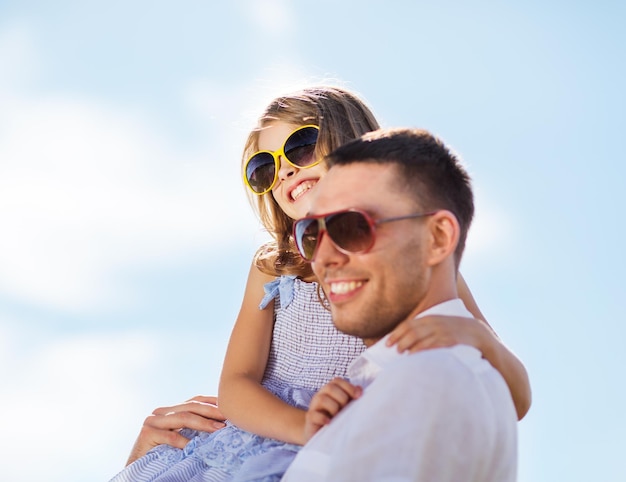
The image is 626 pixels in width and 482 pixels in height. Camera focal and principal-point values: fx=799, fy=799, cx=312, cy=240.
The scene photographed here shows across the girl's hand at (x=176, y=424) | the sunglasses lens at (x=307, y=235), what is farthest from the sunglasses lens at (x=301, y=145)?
the sunglasses lens at (x=307, y=235)

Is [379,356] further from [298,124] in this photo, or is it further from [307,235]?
[298,124]

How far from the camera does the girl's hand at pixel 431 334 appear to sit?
2.41 meters

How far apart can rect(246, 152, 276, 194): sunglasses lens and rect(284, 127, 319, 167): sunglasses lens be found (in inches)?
5.6

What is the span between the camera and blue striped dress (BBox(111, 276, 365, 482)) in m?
3.66

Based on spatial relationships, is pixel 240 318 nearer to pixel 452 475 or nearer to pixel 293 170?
pixel 293 170

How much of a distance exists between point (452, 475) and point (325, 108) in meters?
3.17

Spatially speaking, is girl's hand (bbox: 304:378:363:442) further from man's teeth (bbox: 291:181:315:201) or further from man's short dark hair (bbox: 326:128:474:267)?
man's teeth (bbox: 291:181:315:201)

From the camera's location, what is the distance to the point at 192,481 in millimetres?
3789

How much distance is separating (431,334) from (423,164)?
64 centimetres

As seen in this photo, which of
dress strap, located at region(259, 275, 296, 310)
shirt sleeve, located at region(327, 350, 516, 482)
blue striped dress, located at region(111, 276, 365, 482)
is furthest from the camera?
dress strap, located at region(259, 275, 296, 310)

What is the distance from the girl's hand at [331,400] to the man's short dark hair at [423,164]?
0.64 metres

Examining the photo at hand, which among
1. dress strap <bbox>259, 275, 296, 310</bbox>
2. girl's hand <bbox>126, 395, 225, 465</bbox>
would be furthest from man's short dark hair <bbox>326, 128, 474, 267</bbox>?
girl's hand <bbox>126, 395, 225, 465</bbox>

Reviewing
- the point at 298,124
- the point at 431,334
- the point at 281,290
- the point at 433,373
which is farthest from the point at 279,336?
the point at 433,373

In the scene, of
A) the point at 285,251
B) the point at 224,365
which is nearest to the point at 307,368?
the point at 224,365
